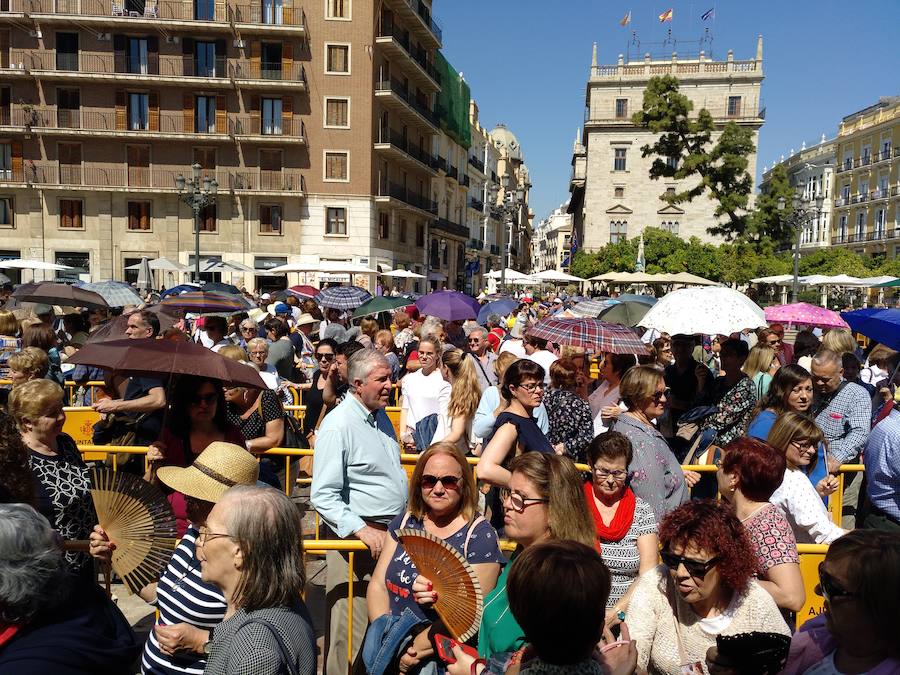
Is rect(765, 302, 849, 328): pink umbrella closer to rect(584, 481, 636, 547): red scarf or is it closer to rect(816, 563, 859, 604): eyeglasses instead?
rect(584, 481, 636, 547): red scarf

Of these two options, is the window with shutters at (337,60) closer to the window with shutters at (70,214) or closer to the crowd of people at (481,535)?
the window with shutters at (70,214)

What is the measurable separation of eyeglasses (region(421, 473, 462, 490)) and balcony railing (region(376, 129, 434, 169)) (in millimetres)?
36415

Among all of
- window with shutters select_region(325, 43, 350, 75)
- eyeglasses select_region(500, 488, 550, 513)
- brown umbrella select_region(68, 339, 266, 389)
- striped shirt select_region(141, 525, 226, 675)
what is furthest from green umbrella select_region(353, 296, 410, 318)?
window with shutters select_region(325, 43, 350, 75)

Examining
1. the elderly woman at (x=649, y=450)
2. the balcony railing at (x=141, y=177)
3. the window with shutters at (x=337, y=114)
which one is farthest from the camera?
the window with shutters at (x=337, y=114)

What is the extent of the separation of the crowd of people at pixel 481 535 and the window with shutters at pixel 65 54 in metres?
36.0

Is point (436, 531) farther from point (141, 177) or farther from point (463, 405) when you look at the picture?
point (141, 177)

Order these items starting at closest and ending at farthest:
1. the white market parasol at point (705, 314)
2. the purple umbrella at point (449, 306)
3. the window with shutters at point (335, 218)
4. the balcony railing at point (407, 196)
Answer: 1. the white market parasol at point (705, 314)
2. the purple umbrella at point (449, 306)
3. the window with shutters at point (335, 218)
4. the balcony railing at point (407, 196)

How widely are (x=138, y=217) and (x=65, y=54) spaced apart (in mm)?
8726

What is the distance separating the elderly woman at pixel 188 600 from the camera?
8.83 ft

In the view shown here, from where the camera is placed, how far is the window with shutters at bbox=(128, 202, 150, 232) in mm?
36188

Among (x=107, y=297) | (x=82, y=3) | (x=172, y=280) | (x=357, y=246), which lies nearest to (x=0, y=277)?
(x=107, y=297)

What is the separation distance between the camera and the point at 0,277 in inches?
805

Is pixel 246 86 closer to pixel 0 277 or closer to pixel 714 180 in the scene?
pixel 0 277

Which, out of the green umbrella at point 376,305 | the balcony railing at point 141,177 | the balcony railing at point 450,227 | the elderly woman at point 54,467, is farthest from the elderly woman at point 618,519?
the balcony railing at point 450,227
